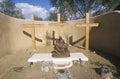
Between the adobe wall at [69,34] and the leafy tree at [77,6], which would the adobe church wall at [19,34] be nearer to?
the adobe wall at [69,34]

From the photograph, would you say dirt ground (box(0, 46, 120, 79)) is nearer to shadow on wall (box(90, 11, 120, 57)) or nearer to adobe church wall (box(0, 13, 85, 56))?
shadow on wall (box(90, 11, 120, 57))

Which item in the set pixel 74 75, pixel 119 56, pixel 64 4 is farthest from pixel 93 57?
pixel 64 4

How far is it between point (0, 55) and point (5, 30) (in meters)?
1.53

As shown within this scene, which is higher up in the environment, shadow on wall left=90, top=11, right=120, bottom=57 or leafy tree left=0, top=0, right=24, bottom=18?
leafy tree left=0, top=0, right=24, bottom=18

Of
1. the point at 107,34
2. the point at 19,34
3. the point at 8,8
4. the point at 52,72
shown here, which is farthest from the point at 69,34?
the point at 8,8

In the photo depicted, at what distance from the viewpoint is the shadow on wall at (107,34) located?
948 cm

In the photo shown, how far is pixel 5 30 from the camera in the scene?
10812mm

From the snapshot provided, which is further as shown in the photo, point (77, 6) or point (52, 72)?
point (77, 6)

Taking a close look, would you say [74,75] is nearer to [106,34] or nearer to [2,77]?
[2,77]

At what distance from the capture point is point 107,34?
1050 cm

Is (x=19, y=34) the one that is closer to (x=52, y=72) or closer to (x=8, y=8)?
(x=52, y=72)

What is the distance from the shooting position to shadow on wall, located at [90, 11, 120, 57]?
373 inches

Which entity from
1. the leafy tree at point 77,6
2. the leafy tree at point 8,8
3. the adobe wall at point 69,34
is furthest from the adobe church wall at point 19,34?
the leafy tree at point 8,8

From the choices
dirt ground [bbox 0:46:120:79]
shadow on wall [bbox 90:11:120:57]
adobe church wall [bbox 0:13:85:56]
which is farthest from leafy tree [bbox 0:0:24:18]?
dirt ground [bbox 0:46:120:79]
